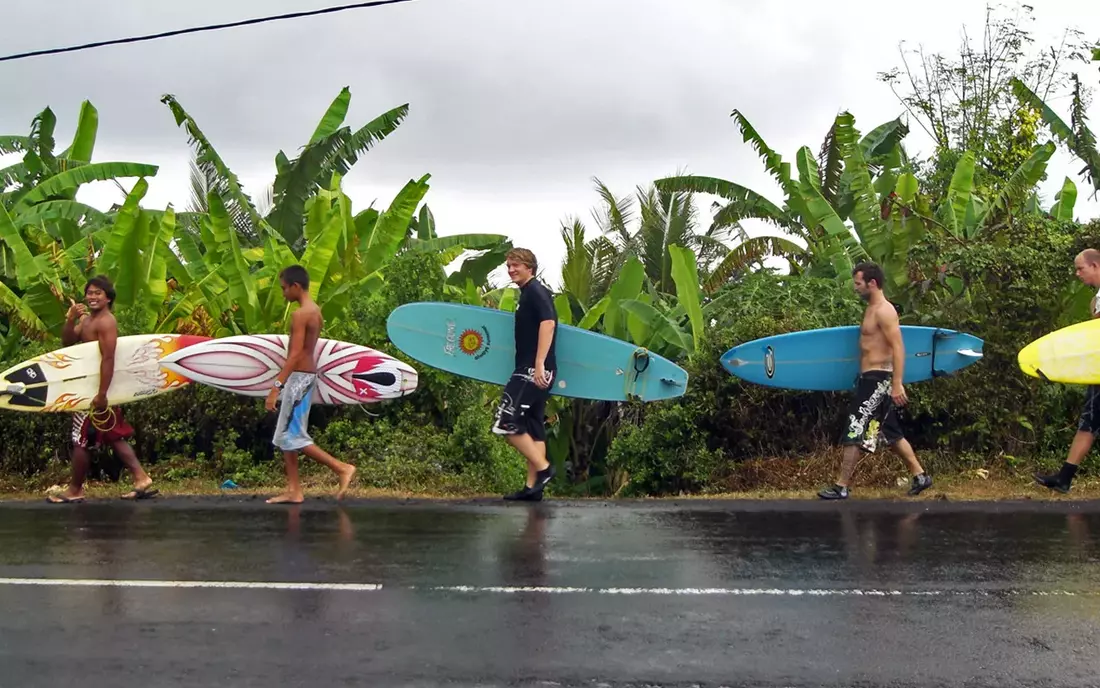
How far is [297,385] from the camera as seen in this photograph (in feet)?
30.0

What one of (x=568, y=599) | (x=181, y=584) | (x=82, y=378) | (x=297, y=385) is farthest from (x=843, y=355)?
(x=82, y=378)

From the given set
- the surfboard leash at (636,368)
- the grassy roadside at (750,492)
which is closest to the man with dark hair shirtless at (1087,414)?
the grassy roadside at (750,492)

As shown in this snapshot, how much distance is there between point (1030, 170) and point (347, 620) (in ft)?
43.5

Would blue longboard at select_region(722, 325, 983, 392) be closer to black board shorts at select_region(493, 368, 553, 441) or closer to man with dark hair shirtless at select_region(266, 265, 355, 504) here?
black board shorts at select_region(493, 368, 553, 441)

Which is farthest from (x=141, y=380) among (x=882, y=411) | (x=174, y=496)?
(x=882, y=411)

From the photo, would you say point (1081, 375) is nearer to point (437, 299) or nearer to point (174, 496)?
point (437, 299)

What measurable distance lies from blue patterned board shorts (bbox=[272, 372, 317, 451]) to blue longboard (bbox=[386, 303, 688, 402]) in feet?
5.16

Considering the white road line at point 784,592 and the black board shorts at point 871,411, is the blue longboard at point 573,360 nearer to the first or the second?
the black board shorts at point 871,411

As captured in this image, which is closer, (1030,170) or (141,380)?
(141,380)

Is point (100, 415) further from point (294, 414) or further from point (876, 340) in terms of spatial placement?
point (876, 340)

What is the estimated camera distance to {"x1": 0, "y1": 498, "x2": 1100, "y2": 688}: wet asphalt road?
4656 millimetres

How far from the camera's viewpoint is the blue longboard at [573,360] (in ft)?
33.6

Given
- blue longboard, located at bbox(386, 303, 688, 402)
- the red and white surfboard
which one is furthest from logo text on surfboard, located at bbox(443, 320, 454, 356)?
the red and white surfboard

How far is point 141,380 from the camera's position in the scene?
34.2ft
